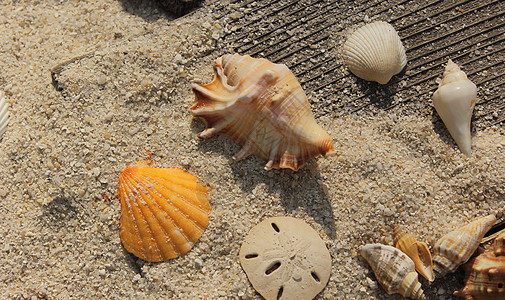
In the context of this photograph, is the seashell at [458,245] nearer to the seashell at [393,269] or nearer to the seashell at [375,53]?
the seashell at [393,269]

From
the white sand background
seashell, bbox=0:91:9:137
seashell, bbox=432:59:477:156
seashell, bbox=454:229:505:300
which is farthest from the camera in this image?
seashell, bbox=0:91:9:137

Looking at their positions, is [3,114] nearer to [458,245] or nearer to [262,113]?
[262,113]

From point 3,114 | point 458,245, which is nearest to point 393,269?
point 458,245

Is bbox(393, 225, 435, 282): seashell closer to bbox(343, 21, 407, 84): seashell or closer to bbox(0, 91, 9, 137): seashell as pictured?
bbox(343, 21, 407, 84): seashell

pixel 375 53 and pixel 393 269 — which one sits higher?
pixel 375 53

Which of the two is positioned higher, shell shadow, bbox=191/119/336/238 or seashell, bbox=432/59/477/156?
seashell, bbox=432/59/477/156

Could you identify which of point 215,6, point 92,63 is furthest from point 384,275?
point 92,63

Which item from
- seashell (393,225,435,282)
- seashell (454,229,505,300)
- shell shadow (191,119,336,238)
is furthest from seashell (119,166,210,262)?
seashell (454,229,505,300)
